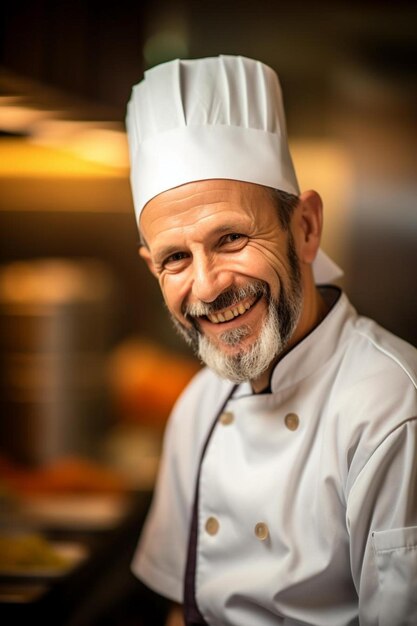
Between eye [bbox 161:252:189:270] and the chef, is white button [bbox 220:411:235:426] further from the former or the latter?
eye [bbox 161:252:189:270]

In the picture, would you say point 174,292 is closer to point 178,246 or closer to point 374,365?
point 178,246

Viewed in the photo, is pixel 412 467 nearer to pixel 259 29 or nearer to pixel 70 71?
pixel 259 29

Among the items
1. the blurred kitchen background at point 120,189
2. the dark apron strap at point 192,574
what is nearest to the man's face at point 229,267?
the dark apron strap at point 192,574

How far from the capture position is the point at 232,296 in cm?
111

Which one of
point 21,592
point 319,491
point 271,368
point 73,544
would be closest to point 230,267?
point 271,368

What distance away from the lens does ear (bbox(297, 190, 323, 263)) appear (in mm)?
1172

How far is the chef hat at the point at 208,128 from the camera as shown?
1117 millimetres

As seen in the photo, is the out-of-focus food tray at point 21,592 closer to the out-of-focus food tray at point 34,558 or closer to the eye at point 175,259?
the out-of-focus food tray at point 34,558

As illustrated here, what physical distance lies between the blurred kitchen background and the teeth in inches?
20.2

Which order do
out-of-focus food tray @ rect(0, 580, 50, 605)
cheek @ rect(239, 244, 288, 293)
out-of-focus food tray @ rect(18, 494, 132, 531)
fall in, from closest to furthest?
cheek @ rect(239, 244, 288, 293), out-of-focus food tray @ rect(0, 580, 50, 605), out-of-focus food tray @ rect(18, 494, 132, 531)

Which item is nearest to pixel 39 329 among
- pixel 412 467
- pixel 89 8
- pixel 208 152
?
pixel 89 8

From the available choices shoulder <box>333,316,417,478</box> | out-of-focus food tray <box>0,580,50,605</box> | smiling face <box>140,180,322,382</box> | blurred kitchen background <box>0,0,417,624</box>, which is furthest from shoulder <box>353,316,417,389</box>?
out-of-focus food tray <box>0,580,50,605</box>

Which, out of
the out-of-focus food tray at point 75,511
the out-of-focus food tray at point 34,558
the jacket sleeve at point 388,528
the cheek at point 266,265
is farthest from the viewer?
the out-of-focus food tray at point 75,511

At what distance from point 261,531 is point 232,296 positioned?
0.37m
